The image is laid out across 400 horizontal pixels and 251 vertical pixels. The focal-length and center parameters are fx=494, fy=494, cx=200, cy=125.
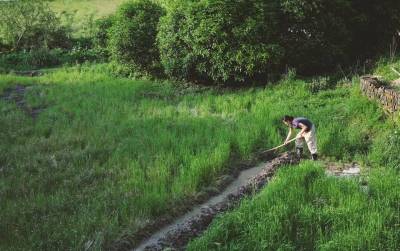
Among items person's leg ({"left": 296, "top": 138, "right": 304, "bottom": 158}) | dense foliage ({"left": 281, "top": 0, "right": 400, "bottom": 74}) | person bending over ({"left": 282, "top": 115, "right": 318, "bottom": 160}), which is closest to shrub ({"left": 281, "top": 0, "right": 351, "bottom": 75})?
dense foliage ({"left": 281, "top": 0, "right": 400, "bottom": 74})

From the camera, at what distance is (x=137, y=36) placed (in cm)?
1588

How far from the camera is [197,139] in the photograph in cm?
977

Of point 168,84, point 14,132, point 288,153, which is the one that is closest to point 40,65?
point 168,84

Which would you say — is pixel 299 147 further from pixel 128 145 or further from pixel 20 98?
pixel 20 98

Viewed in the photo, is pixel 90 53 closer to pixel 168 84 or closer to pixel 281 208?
pixel 168 84

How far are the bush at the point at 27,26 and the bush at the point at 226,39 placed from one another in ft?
35.9

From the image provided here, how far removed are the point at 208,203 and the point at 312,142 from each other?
2.34m

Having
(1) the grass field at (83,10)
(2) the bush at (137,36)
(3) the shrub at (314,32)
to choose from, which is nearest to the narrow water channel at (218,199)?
(3) the shrub at (314,32)

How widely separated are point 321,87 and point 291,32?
2.21 m

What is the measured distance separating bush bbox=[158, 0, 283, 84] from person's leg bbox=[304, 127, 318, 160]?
502 centimetres

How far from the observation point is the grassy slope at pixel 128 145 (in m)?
6.69

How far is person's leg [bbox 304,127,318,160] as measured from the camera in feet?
28.1

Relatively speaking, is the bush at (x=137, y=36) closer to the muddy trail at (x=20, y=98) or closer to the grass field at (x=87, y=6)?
the muddy trail at (x=20, y=98)

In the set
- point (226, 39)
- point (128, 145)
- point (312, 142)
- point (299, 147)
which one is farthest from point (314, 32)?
point (128, 145)
